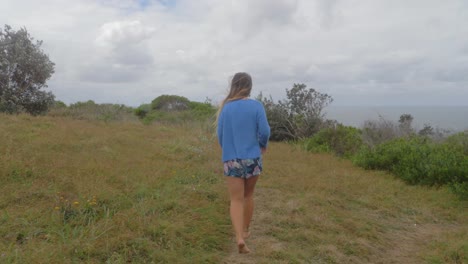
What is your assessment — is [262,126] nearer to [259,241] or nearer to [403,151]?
[259,241]

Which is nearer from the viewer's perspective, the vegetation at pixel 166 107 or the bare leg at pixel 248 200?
the bare leg at pixel 248 200

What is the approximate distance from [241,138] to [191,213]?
1310 millimetres

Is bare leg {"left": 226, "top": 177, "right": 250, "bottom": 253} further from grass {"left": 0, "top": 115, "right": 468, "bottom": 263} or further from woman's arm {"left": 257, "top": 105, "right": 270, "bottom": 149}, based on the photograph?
woman's arm {"left": 257, "top": 105, "right": 270, "bottom": 149}

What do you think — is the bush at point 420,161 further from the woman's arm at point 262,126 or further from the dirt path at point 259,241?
the woman's arm at point 262,126

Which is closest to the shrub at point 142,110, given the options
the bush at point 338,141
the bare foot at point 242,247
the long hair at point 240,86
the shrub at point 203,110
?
the shrub at point 203,110

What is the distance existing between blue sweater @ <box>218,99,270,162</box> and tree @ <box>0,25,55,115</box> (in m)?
12.7

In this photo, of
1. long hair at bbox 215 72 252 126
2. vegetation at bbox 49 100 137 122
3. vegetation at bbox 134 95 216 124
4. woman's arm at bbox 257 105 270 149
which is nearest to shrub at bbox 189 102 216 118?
vegetation at bbox 134 95 216 124

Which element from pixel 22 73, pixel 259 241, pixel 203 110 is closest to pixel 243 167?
pixel 259 241

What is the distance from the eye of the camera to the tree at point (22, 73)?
46.6ft

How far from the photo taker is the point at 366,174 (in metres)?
8.20

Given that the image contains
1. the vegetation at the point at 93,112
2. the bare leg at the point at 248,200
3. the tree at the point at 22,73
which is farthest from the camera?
the vegetation at the point at 93,112

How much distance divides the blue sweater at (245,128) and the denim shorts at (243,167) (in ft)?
0.13

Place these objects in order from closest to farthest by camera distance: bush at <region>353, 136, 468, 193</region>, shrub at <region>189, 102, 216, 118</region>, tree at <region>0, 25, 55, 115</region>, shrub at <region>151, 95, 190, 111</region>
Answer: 1. bush at <region>353, 136, 468, 193</region>
2. tree at <region>0, 25, 55, 115</region>
3. shrub at <region>189, 102, 216, 118</region>
4. shrub at <region>151, 95, 190, 111</region>

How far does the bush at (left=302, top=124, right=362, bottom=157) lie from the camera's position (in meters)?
11.0
